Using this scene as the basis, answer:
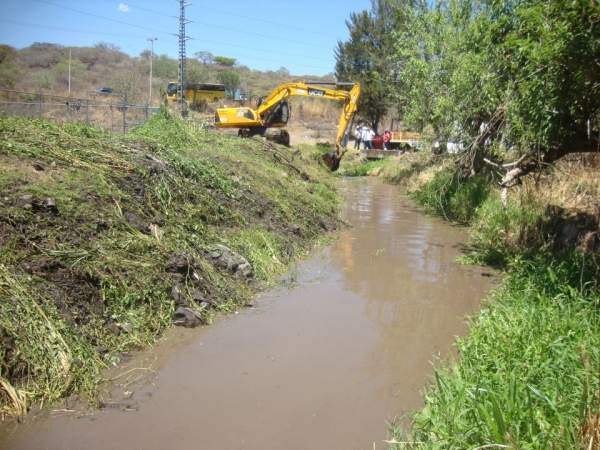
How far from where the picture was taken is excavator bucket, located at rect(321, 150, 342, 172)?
72.4 ft

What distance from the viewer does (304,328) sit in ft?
21.9

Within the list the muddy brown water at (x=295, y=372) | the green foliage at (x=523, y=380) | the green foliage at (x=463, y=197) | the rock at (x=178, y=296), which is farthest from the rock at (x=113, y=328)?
the green foliage at (x=463, y=197)

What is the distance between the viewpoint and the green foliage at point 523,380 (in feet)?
11.8

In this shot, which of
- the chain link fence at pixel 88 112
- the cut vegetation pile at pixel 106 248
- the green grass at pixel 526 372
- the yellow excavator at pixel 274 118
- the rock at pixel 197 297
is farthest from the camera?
the yellow excavator at pixel 274 118

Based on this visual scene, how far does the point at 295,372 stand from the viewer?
217 inches

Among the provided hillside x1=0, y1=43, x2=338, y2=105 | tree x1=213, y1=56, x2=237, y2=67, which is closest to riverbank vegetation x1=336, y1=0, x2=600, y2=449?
hillside x1=0, y1=43, x2=338, y2=105

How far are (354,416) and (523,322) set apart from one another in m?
1.99

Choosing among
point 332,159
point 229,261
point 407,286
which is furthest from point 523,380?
point 332,159

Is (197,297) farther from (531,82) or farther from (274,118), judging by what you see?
(274,118)

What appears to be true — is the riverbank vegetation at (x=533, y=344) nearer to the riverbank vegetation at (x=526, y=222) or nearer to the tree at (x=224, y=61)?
the riverbank vegetation at (x=526, y=222)

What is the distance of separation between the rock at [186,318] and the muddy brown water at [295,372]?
5.2 inches

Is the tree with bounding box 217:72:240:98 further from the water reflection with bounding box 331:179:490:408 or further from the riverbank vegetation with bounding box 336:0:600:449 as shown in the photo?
the water reflection with bounding box 331:179:490:408

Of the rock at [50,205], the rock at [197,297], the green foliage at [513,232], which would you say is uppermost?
the rock at [50,205]

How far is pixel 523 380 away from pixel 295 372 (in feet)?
7.10
